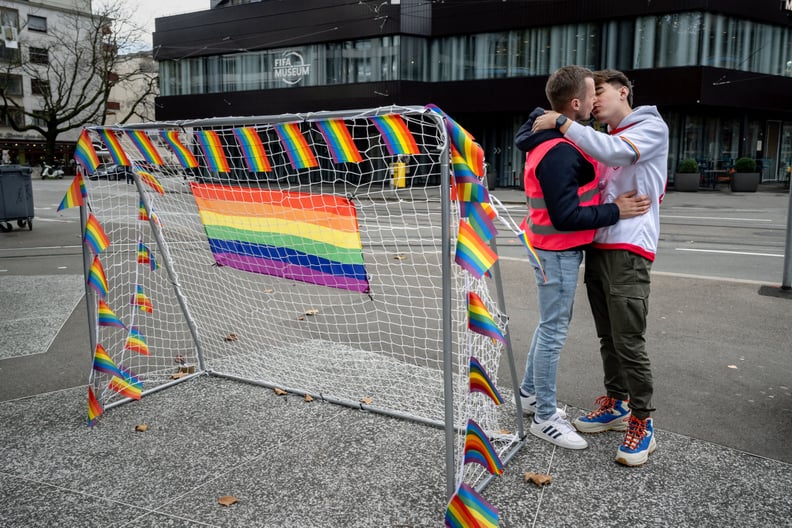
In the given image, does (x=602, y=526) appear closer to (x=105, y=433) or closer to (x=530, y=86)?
(x=105, y=433)

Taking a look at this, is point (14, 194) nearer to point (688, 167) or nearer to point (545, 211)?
point (545, 211)

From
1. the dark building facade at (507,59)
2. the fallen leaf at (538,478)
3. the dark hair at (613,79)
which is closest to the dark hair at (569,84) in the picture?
the dark hair at (613,79)

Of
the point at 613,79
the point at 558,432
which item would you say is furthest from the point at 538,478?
the point at 613,79

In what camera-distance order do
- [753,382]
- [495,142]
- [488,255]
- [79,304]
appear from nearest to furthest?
1. [488,255]
2. [753,382]
3. [79,304]
4. [495,142]

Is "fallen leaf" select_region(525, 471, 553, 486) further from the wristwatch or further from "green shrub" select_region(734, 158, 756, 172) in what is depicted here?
"green shrub" select_region(734, 158, 756, 172)

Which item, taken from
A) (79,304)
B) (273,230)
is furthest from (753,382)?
(79,304)

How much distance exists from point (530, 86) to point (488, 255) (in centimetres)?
3072

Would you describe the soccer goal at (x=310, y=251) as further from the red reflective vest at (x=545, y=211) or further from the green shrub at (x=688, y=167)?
the green shrub at (x=688, y=167)

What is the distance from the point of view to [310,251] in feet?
13.1

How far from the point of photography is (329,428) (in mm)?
4043

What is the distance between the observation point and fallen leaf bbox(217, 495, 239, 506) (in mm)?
3178

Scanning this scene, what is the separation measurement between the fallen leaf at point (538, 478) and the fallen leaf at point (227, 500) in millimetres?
1513

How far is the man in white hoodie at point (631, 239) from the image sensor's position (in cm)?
337

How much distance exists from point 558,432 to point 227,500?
1.90 meters
